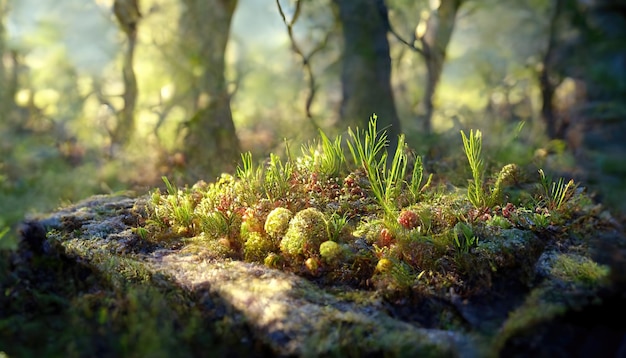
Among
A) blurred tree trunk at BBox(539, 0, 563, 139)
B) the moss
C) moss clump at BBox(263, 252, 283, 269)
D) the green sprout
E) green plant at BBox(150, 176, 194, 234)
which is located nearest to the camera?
the moss

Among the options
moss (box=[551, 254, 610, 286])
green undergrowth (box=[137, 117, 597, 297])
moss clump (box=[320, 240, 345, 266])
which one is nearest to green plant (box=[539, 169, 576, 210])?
green undergrowth (box=[137, 117, 597, 297])

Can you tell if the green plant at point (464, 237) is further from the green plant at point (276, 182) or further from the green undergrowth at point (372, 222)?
the green plant at point (276, 182)

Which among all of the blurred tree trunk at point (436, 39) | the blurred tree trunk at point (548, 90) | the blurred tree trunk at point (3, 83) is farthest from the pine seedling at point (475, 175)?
the blurred tree trunk at point (3, 83)

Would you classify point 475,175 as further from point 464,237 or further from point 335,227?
point 335,227

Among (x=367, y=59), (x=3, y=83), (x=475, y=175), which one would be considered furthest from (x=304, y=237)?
(x=3, y=83)

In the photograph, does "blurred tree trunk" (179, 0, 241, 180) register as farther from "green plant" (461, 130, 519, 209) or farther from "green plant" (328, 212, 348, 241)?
"green plant" (461, 130, 519, 209)

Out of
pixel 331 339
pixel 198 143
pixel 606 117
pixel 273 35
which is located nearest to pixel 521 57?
pixel 198 143
